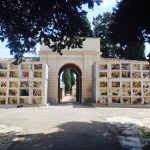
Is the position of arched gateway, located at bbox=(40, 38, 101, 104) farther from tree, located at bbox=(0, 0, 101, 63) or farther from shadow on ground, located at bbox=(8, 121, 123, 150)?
tree, located at bbox=(0, 0, 101, 63)

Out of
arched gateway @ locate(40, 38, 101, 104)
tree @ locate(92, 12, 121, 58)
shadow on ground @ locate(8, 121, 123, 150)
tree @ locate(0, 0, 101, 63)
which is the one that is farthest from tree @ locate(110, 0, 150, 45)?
tree @ locate(92, 12, 121, 58)

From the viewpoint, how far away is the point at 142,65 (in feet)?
94.8

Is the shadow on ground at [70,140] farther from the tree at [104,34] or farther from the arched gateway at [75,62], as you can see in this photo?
the tree at [104,34]

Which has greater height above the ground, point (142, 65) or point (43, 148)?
point (142, 65)

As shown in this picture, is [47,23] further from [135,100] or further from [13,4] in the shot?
[135,100]

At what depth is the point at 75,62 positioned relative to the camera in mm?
32781

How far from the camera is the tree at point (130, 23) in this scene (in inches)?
327

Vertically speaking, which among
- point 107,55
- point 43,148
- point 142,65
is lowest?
point 43,148

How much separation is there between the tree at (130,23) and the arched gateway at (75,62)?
22.6 metres

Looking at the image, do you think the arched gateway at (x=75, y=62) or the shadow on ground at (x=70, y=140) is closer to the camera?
the shadow on ground at (x=70, y=140)

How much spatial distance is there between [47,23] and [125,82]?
68.0 feet

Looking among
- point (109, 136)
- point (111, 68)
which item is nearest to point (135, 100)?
point (111, 68)

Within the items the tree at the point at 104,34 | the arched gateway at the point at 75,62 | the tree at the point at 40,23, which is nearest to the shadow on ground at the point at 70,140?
the tree at the point at 40,23

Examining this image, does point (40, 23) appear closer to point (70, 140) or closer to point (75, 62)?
point (70, 140)
